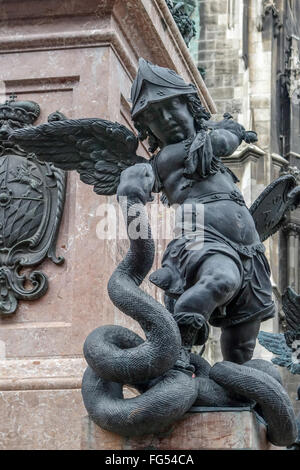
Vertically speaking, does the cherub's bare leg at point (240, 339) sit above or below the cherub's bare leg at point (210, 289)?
below

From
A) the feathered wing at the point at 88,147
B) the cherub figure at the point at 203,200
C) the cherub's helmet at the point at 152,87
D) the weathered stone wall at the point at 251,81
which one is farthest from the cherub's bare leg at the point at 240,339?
the weathered stone wall at the point at 251,81

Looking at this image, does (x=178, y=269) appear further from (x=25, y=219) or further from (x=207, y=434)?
(x=25, y=219)

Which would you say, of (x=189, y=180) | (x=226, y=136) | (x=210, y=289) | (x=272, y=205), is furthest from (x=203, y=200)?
(x=272, y=205)

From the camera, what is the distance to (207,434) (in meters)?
5.16

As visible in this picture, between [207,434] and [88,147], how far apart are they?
180 cm

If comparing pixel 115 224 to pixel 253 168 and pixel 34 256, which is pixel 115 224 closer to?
pixel 34 256

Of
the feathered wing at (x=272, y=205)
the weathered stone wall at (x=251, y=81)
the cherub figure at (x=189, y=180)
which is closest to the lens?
the cherub figure at (x=189, y=180)

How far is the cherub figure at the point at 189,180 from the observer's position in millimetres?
5555

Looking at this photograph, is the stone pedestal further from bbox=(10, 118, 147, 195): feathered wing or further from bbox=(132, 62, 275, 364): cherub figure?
bbox=(10, 118, 147, 195): feathered wing

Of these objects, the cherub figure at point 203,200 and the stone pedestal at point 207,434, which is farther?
the cherub figure at point 203,200

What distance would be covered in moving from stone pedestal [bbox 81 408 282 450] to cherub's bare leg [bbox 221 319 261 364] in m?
0.69

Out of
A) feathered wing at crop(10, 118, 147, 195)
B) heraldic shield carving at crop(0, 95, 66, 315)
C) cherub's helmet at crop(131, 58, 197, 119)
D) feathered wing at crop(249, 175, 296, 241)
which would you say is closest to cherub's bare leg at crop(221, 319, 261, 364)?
feathered wing at crop(249, 175, 296, 241)

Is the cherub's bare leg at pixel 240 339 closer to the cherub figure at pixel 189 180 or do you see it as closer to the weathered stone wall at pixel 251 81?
the cherub figure at pixel 189 180

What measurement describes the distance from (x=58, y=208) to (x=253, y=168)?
63.1 ft
